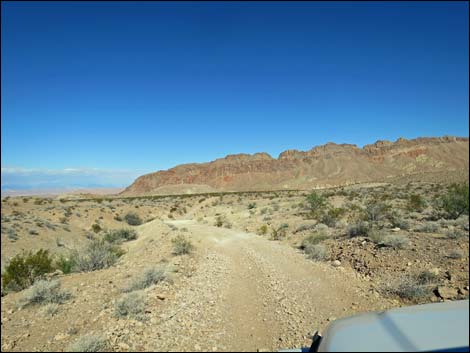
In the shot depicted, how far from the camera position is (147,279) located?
324 inches

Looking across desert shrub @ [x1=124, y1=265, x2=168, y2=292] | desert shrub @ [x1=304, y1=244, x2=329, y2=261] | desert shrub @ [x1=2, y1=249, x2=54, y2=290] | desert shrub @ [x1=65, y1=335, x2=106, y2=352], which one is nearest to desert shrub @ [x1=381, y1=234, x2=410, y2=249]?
desert shrub @ [x1=304, y1=244, x2=329, y2=261]

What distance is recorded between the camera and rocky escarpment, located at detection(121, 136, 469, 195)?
117250 mm

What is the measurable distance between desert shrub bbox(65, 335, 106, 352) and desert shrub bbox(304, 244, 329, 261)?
301 inches

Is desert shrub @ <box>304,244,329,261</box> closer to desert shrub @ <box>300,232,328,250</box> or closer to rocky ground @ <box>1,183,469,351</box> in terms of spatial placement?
rocky ground @ <box>1,183,469,351</box>

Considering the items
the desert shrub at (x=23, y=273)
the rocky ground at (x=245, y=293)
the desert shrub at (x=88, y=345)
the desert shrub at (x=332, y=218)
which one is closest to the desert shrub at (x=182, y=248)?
the rocky ground at (x=245, y=293)

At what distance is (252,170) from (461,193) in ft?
427

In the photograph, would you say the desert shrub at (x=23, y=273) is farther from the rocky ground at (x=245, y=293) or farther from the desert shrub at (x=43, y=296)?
the desert shrub at (x=43, y=296)

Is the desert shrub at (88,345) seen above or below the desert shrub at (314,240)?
below

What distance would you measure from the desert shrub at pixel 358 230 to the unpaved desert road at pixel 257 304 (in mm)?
3963

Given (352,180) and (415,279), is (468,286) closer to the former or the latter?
(415,279)

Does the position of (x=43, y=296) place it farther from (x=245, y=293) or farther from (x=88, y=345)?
(x=245, y=293)

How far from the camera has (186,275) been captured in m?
9.26

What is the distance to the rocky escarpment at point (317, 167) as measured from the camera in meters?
117

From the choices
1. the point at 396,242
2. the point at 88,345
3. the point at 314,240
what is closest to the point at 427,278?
the point at 396,242
